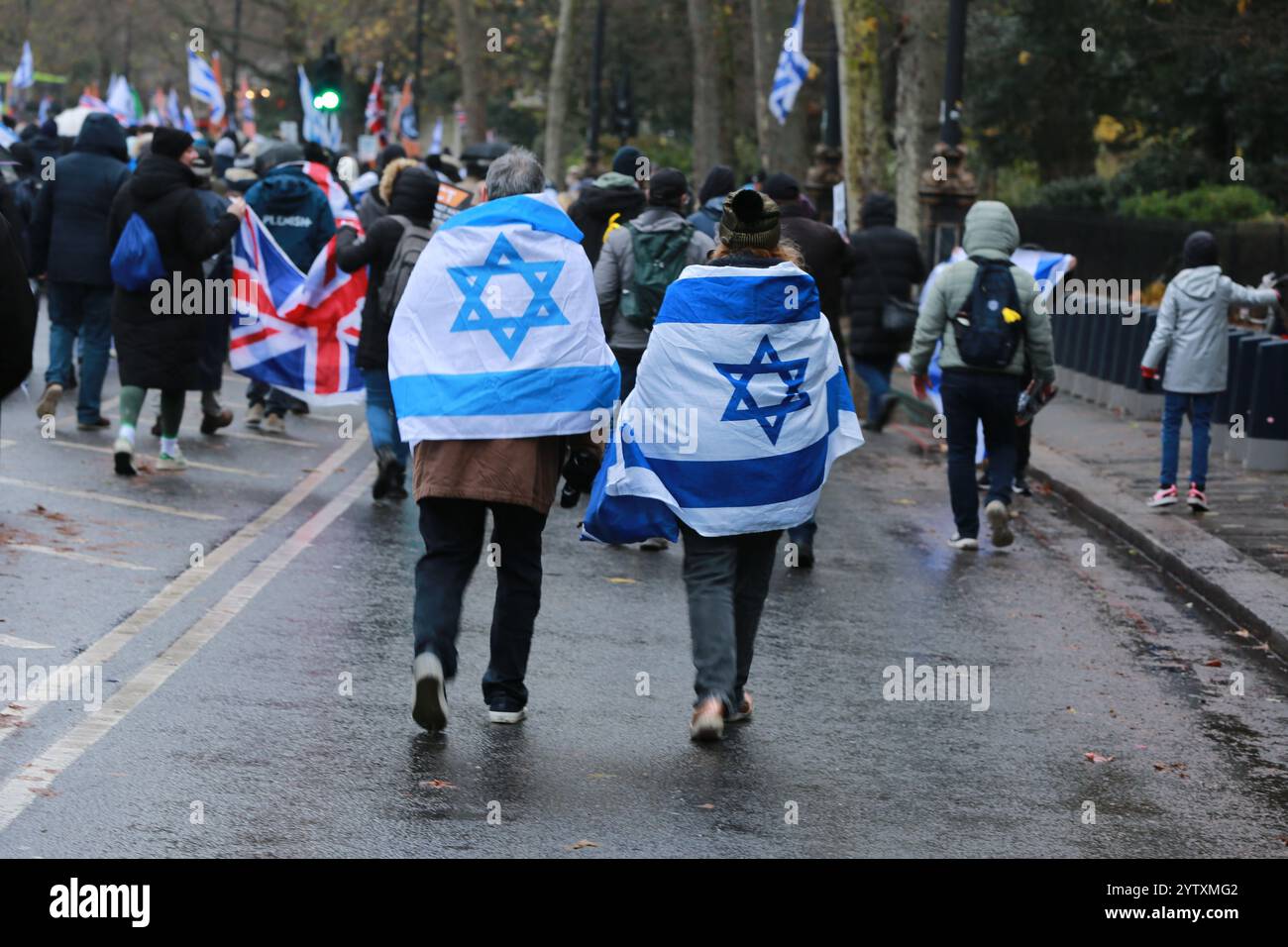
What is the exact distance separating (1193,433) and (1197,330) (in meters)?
0.66

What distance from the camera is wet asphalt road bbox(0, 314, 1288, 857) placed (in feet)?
19.8

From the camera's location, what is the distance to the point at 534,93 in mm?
69688

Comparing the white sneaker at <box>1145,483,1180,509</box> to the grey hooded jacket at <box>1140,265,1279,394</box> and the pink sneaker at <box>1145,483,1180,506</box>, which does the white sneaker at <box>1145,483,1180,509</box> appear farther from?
the grey hooded jacket at <box>1140,265,1279,394</box>

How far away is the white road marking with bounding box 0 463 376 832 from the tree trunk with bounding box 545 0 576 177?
36653 millimetres

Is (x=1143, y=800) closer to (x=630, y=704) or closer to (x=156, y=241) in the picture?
(x=630, y=704)

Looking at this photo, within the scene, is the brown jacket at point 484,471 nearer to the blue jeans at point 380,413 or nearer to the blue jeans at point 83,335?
the blue jeans at point 380,413

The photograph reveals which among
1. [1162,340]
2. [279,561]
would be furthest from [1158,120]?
[279,561]

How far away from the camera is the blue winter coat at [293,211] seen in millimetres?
15383

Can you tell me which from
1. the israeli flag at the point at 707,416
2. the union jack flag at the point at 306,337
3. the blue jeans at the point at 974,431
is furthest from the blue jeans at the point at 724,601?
the union jack flag at the point at 306,337

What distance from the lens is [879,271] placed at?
55.7 ft

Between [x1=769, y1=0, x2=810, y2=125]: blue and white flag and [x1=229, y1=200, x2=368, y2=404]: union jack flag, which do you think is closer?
[x1=229, y1=200, x2=368, y2=404]: union jack flag

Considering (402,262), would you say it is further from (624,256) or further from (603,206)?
(603,206)

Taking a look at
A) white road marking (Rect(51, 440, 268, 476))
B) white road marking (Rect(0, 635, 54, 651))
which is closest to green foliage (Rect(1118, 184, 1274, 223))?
white road marking (Rect(51, 440, 268, 476))
